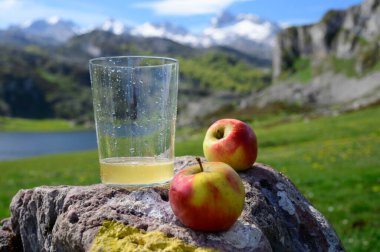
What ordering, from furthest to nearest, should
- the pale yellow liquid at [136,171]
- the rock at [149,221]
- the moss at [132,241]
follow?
the pale yellow liquid at [136,171], the rock at [149,221], the moss at [132,241]

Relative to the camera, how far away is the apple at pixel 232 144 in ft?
14.6

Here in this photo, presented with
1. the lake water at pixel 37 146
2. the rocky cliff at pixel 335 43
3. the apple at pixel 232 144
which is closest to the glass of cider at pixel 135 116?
the apple at pixel 232 144

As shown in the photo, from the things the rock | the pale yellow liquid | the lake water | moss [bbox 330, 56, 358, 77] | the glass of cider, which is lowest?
the lake water

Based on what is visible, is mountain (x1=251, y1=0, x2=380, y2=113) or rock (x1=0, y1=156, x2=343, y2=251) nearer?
rock (x1=0, y1=156, x2=343, y2=251)

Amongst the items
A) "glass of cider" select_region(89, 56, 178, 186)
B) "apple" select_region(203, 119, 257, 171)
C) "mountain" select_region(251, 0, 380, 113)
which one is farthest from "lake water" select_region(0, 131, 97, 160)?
"glass of cider" select_region(89, 56, 178, 186)

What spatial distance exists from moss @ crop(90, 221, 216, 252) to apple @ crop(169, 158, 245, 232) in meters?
0.20

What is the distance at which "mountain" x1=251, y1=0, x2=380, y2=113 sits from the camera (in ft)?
380

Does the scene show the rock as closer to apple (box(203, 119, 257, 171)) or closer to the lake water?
apple (box(203, 119, 257, 171))

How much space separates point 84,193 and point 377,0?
13889 cm

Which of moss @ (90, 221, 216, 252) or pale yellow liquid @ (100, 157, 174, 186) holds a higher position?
pale yellow liquid @ (100, 157, 174, 186)

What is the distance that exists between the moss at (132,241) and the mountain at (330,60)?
108 meters

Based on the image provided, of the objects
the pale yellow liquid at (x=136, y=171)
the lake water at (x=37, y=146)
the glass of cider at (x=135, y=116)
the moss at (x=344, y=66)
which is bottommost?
the lake water at (x=37, y=146)

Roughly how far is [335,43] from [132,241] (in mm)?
144802

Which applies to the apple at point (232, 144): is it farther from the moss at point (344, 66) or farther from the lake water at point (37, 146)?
the moss at point (344, 66)
